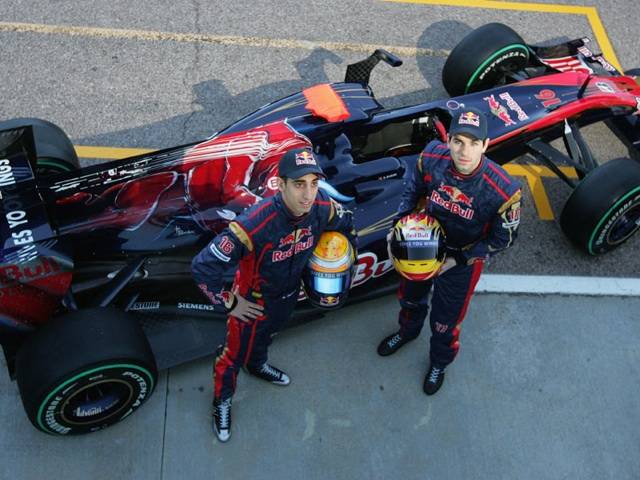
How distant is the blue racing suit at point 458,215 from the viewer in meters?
3.37

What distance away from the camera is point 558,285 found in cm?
495

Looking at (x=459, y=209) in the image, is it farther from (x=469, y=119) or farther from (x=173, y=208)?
(x=173, y=208)

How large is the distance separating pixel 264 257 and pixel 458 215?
1.01 m

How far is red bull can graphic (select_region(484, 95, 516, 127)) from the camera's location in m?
4.68

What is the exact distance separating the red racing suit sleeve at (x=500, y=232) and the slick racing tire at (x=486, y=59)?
92.7 inches

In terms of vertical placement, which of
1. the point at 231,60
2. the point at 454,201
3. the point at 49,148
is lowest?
the point at 231,60

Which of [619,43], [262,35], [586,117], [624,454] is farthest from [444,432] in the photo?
[619,43]

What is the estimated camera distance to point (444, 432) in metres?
4.17

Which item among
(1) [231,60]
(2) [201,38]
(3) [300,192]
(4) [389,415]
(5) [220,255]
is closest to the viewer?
(3) [300,192]

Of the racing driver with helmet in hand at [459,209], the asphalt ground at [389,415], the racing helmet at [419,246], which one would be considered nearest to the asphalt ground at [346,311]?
the asphalt ground at [389,415]

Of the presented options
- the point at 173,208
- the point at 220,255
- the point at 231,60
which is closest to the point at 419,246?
the point at 220,255

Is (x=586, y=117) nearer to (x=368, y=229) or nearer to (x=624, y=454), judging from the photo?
(x=368, y=229)

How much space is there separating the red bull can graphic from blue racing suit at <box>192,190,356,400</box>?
1805mm

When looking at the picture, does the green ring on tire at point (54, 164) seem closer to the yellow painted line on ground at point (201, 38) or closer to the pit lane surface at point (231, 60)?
the pit lane surface at point (231, 60)
